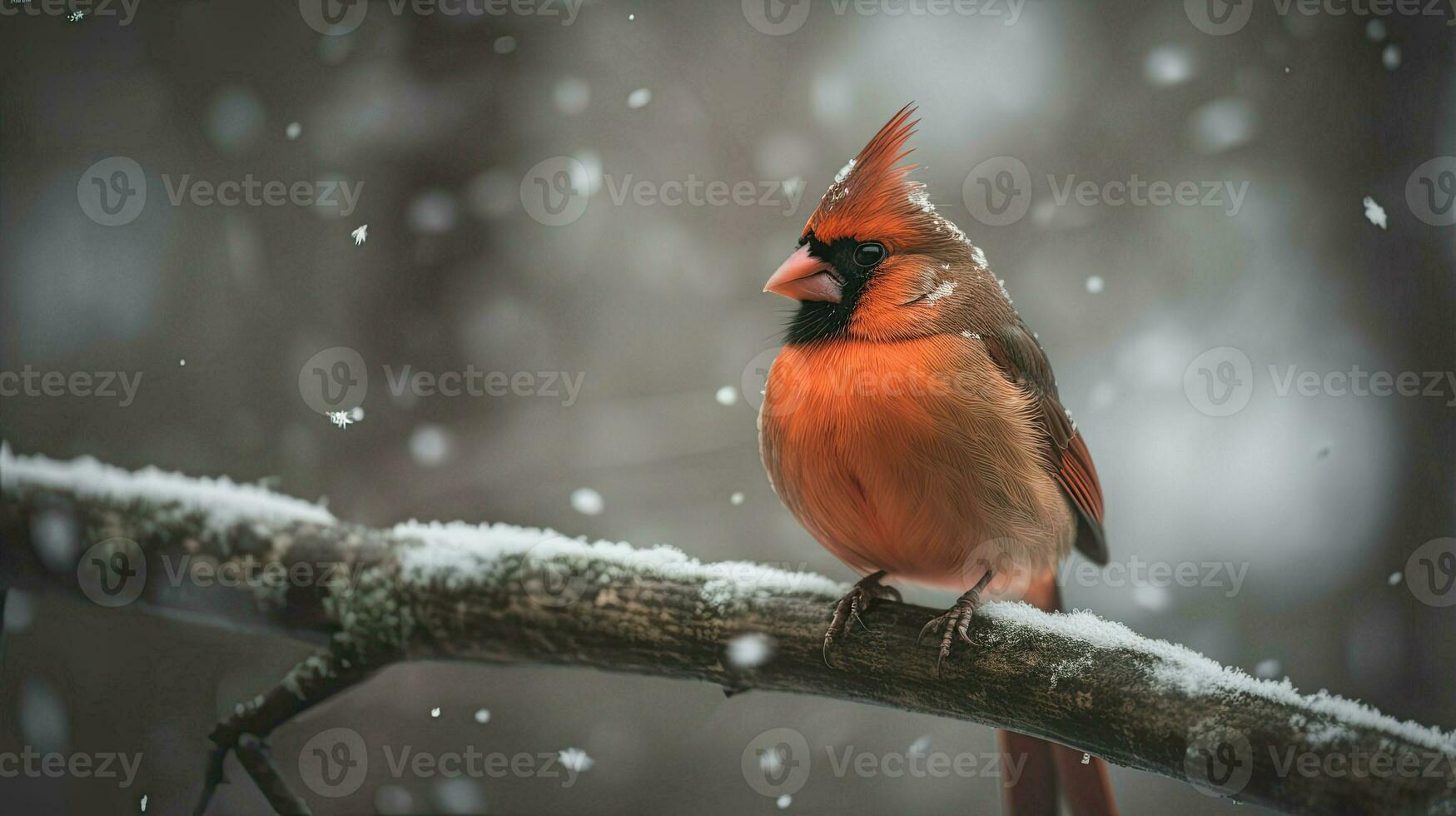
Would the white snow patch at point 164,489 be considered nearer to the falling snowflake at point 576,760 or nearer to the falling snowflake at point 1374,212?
the falling snowflake at point 576,760

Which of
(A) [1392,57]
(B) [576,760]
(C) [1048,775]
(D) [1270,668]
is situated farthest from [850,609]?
(A) [1392,57]

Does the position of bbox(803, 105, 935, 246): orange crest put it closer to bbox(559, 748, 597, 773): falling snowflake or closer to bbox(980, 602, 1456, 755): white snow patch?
bbox(980, 602, 1456, 755): white snow patch

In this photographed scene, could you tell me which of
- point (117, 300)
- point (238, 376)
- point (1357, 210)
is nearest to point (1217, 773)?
point (1357, 210)

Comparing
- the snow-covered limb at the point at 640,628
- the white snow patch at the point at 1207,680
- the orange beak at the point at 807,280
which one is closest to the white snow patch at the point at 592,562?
the snow-covered limb at the point at 640,628

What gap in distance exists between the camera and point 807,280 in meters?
1.52

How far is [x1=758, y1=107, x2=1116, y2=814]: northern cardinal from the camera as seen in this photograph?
145 centimetres

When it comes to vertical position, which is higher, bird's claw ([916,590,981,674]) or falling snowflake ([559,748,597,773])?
bird's claw ([916,590,981,674])

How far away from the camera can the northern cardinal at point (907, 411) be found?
145 cm

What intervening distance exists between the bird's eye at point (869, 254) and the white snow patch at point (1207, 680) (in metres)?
0.60

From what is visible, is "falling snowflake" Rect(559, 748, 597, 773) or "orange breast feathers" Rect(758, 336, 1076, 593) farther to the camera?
"falling snowflake" Rect(559, 748, 597, 773)

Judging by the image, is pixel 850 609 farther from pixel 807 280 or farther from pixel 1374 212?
pixel 1374 212

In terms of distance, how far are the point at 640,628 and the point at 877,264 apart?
0.73m

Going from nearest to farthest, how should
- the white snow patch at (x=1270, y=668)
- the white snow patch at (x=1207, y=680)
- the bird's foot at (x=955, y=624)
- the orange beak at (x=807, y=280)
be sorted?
the white snow patch at (x=1207, y=680) < the bird's foot at (x=955, y=624) < the orange beak at (x=807, y=280) < the white snow patch at (x=1270, y=668)

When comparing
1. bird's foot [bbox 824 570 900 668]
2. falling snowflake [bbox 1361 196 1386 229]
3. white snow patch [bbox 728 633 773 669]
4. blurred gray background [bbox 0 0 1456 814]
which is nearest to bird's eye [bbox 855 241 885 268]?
→ blurred gray background [bbox 0 0 1456 814]
